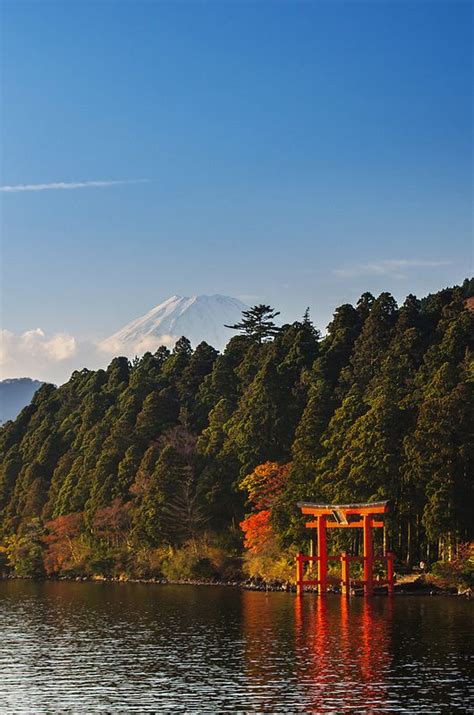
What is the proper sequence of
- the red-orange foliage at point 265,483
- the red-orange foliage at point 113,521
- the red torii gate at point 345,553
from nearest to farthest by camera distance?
the red torii gate at point 345,553
the red-orange foliage at point 265,483
the red-orange foliage at point 113,521

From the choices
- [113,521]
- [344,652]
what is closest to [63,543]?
[113,521]

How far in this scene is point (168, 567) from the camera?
83.9 m

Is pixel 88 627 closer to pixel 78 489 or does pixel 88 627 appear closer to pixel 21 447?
pixel 78 489

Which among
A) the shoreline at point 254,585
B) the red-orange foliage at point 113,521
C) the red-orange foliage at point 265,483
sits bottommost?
the shoreline at point 254,585

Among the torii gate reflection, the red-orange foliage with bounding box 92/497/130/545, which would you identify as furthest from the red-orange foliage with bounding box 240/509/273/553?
the torii gate reflection

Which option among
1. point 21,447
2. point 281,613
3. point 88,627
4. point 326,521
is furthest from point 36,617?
point 21,447

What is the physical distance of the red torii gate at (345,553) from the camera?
61.4m

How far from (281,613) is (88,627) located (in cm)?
925

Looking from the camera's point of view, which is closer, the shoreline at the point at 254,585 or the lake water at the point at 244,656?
the lake water at the point at 244,656

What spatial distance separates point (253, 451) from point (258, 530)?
10.00m

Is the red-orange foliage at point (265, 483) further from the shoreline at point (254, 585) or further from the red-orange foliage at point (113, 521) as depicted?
the red-orange foliage at point (113, 521)

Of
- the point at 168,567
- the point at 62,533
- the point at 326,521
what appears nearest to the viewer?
the point at 326,521

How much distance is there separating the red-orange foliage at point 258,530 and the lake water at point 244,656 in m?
12.2

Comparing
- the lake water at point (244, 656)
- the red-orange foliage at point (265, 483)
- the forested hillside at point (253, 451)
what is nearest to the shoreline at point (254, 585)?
the forested hillside at point (253, 451)
